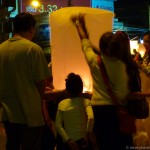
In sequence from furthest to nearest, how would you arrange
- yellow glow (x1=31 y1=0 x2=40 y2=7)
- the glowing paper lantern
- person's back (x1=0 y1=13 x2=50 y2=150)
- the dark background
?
the dark background → yellow glow (x1=31 y1=0 x2=40 y2=7) → the glowing paper lantern → person's back (x1=0 y1=13 x2=50 y2=150)

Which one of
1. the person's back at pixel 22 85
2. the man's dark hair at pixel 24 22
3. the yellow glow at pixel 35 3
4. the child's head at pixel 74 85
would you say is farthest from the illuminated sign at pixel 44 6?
the person's back at pixel 22 85

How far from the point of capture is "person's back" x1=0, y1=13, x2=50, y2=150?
3496 mm

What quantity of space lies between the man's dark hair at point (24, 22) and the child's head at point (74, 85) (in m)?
0.83

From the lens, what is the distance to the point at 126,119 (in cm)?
369

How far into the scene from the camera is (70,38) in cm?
462

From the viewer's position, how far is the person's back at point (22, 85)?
3.50 m

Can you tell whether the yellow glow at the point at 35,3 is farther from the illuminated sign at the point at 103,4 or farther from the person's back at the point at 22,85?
the person's back at the point at 22,85

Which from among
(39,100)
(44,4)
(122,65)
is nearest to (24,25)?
(39,100)

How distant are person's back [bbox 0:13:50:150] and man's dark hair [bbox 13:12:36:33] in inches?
4.6

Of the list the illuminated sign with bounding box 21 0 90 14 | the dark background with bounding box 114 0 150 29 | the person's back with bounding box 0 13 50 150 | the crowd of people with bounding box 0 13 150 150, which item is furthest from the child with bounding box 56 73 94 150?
the dark background with bounding box 114 0 150 29

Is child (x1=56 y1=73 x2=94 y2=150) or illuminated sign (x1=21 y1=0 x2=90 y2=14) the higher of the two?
illuminated sign (x1=21 y1=0 x2=90 y2=14)

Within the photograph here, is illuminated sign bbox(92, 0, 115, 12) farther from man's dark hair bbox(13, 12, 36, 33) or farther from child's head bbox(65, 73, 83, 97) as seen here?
man's dark hair bbox(13, 12, 36, 33)

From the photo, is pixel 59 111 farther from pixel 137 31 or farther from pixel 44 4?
pixel 137 31

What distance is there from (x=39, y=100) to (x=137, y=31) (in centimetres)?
2589
